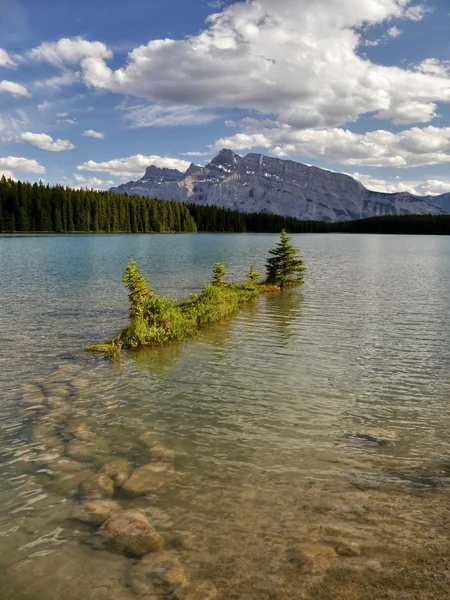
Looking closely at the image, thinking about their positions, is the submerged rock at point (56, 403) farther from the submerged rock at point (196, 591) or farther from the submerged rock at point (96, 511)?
the submerged rock at point (196, 591)

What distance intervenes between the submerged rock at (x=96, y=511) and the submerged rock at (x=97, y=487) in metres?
0.28

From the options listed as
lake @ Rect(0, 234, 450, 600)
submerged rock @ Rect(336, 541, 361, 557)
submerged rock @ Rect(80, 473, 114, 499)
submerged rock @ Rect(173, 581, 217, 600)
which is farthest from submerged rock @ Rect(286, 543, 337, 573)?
submerged rock @ Rect(80, 473, 114, 499)

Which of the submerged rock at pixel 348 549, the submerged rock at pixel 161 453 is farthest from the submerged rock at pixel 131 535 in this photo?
the submerged rock at pixel 348 549

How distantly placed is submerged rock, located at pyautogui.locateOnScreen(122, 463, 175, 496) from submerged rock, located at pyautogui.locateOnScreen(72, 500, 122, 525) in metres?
0.62

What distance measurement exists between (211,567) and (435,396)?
39.7 feet

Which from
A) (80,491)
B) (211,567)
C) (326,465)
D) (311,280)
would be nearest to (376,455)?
(326,465)

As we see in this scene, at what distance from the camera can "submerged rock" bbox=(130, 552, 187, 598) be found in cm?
743

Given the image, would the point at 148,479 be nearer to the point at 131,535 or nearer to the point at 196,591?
the point at 131,535

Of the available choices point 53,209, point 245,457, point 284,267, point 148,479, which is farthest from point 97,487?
point 53,209

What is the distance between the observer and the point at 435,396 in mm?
16531

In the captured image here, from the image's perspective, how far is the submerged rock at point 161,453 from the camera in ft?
39.2

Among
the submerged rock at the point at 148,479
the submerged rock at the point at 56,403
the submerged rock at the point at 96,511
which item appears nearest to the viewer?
the submerged rock at the point at 96,511

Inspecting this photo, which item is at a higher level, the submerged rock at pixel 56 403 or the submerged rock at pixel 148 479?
the submerged rock at pixel 56 403

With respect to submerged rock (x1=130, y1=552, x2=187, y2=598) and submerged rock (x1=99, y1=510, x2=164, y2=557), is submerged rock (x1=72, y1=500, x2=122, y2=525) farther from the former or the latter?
submerged rock (x1=130, y1=552, x2=187, y2=598)
